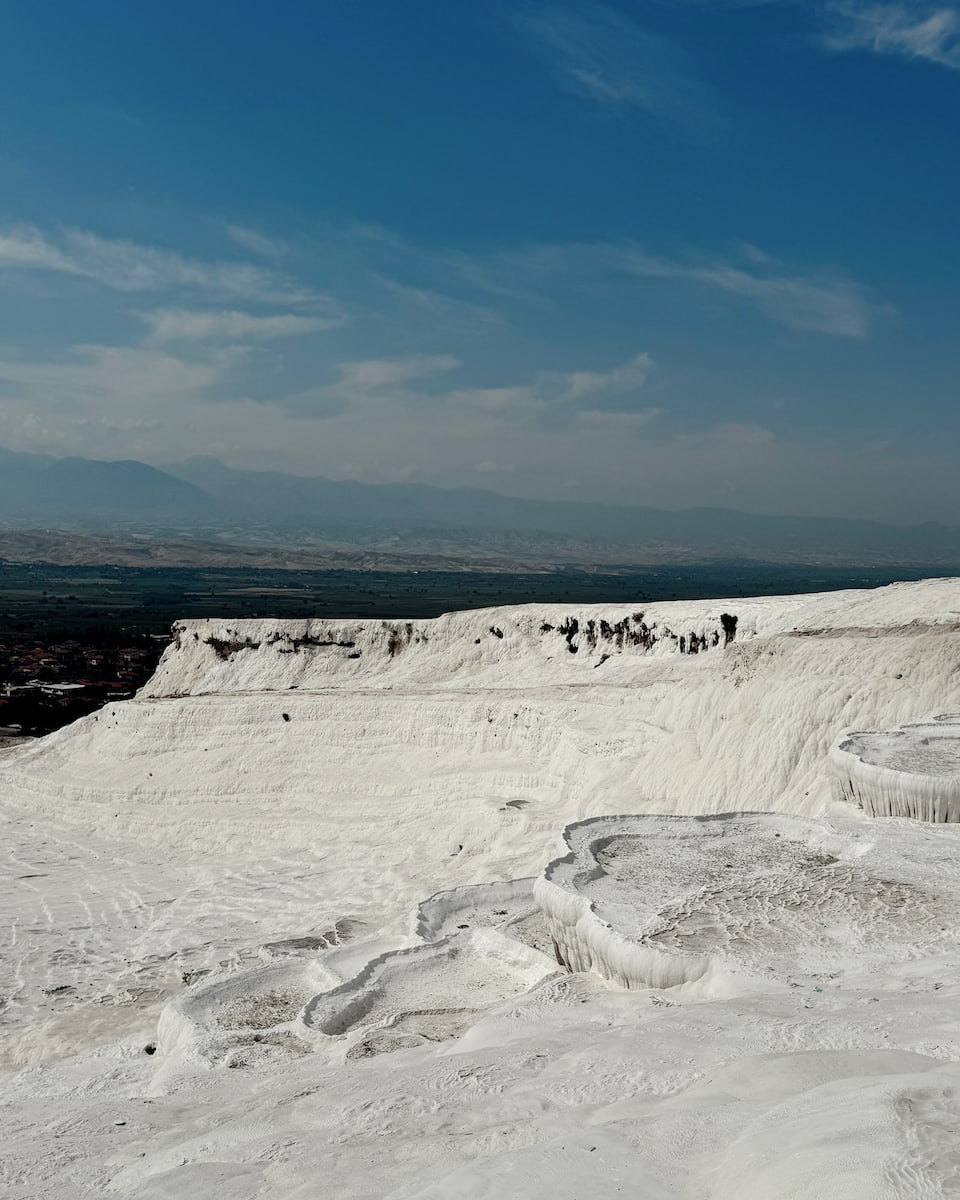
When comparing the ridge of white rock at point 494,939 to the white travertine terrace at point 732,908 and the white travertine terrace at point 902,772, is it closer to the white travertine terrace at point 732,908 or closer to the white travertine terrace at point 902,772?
the white travertine terrace at point 732,908

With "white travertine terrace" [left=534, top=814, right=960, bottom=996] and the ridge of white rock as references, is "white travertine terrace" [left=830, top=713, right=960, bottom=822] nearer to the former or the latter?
the ridge of white rock

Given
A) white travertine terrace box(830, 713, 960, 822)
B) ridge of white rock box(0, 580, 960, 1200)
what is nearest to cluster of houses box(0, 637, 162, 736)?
ridge of white rock box(0, 580, 960, 1200)

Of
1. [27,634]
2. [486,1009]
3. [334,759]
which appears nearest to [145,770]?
[334,759]

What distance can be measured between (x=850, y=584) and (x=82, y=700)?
152820 mm

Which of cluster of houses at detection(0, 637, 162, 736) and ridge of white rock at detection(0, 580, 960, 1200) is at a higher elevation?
ridge of white rock at detection(0, 580, 960, 1200)

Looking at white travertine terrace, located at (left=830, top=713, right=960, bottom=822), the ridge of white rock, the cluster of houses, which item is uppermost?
white travertine terrace, located at (left=830, top=713, right=960, bottom=822)

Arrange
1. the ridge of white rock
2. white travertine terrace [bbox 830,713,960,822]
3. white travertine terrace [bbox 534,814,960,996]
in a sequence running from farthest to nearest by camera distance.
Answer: white travertine terrace [bbox 830,713,960,822]
white travertine terrace [bbox 534,814,960,996]
the ridge of white rock

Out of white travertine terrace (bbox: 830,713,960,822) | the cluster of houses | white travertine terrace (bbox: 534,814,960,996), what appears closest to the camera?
white travertine terrace (bbox: 534,814,960,996)

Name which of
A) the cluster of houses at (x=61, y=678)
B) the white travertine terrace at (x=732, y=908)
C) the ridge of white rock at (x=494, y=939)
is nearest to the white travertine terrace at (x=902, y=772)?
the ridge of white rock at (x=494, y=939)

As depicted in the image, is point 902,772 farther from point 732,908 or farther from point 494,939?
point 494,939

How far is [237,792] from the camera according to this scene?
33.3 meters

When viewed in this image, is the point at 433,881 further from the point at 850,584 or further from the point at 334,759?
the point at 850,584

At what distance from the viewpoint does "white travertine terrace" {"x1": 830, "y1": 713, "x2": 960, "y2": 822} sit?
15.9m

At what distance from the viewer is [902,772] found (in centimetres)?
1622
